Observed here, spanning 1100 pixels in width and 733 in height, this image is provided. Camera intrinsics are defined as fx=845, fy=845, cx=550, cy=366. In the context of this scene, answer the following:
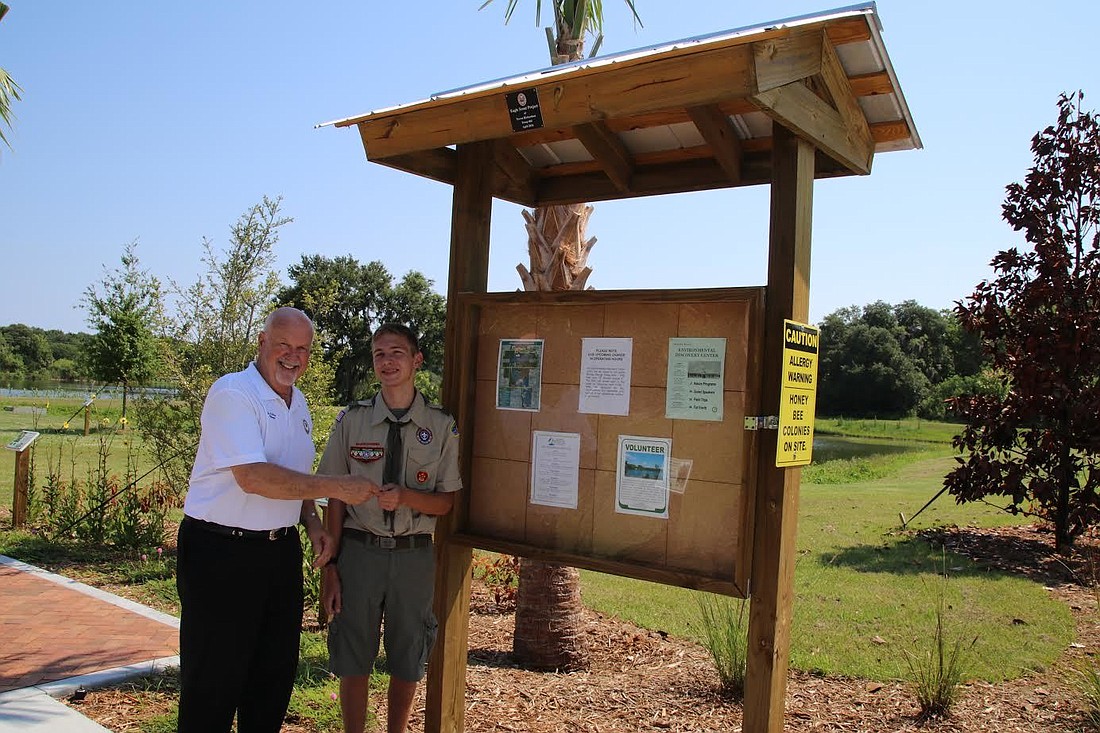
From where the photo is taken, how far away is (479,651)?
598 cm

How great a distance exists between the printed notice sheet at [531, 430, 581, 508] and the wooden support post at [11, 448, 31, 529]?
8.20m

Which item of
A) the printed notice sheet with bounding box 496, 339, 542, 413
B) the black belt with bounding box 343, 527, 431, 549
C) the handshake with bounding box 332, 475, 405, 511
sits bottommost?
the black belt with bounding box 343, 527, 431, 549

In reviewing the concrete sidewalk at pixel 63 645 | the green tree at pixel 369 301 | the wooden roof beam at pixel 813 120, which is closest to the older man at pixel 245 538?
the concrete sidewalk at pixel 63 645

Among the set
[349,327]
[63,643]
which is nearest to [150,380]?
[63,643]

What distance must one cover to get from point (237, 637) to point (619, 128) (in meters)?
2.76

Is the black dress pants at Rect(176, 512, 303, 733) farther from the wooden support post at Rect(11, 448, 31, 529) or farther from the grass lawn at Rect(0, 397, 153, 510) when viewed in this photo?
the wooden support post at Rect(11, 448, 31, 529)

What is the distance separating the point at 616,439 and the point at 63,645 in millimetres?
4315

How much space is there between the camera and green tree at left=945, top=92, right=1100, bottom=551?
8758 mm

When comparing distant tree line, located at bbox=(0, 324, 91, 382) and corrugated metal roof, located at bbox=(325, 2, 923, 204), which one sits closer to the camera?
corrugated metal roof, located at bbox=(325, 2, 923, 204)

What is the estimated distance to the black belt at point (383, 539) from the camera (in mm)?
3582

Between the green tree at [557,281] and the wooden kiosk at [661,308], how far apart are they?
5.49 ft

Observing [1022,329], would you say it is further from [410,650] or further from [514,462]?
[410,650]

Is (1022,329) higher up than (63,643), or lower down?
higher up

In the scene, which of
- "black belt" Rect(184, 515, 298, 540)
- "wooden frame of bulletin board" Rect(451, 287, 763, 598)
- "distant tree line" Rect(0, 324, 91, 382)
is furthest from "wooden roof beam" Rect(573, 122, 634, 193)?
"distant tree line" Rect(0, 324, 91, 382)
